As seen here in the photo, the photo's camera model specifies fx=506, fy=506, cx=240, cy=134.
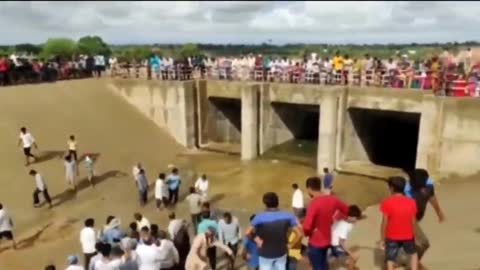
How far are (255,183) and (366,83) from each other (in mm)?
6009

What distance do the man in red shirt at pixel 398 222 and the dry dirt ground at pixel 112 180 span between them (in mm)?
1844

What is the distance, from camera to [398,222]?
591 cm

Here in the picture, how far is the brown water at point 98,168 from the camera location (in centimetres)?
1388

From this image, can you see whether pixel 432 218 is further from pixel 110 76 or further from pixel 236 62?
pixel 110 76

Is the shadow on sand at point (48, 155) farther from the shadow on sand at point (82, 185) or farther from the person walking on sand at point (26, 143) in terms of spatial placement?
the shadow on sand at point (82, 185)

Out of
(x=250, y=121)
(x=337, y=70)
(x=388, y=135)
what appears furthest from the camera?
(x=388, y=135)

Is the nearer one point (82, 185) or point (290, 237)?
point (290, 237)

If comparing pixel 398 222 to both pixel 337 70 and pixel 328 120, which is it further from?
pixel 337 70

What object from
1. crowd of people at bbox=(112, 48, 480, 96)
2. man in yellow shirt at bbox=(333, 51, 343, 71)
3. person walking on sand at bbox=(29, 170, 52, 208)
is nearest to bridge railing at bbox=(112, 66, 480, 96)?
crowd of people at bbox=(112, 48, 480, 96)

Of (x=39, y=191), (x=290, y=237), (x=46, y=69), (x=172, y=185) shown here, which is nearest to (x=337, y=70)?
(x=172, y=185)

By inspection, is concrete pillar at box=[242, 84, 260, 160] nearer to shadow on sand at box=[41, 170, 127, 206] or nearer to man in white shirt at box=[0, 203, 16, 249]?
shadow on sand at box=[41, 170, 127, 206]

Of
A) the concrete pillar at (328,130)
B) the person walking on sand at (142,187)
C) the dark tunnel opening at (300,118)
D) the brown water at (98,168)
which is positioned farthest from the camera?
the dark tunnel opening at (300,118)

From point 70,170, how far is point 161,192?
3482 mm

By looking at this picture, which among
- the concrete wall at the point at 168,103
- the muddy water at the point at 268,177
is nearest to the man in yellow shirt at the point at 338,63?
the muddy water at the point at 268,177
